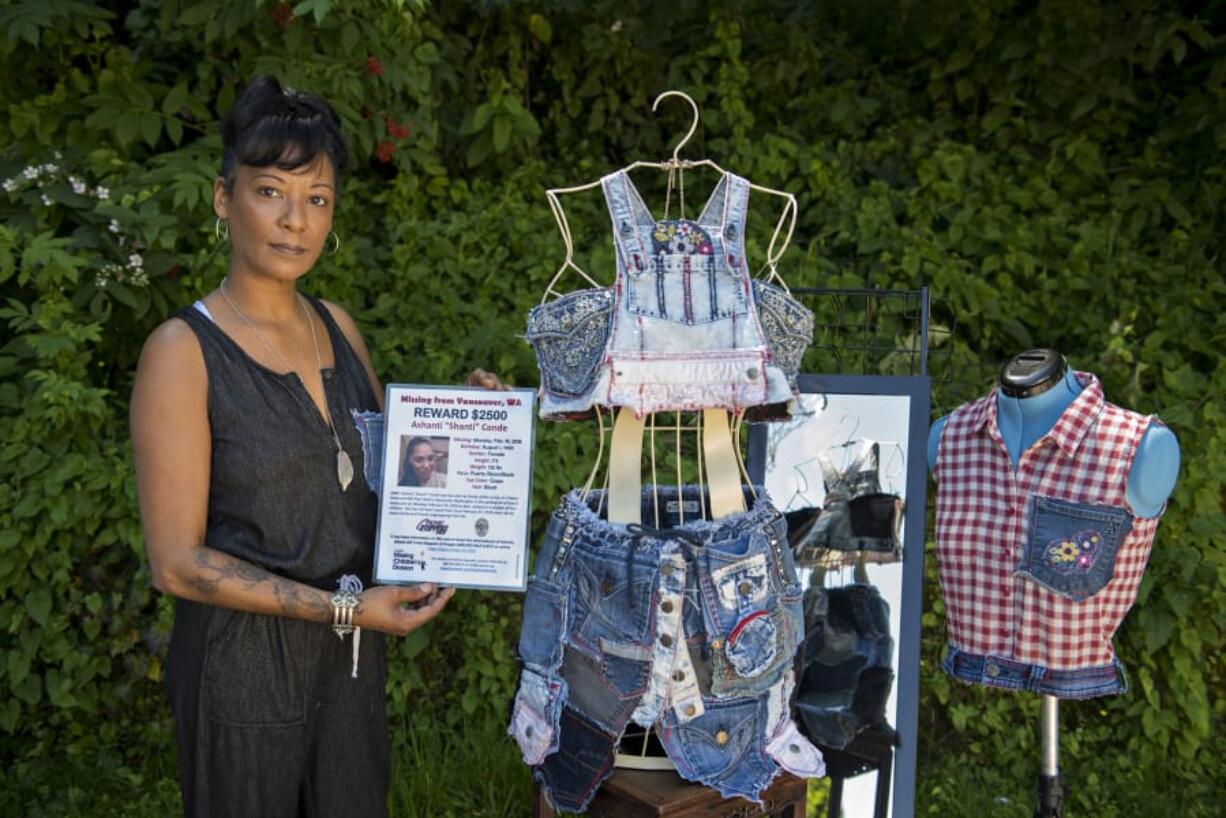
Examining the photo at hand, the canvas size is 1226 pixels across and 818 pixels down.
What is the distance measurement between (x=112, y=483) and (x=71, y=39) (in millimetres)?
2008

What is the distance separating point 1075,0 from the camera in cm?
534

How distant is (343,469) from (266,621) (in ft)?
1.11

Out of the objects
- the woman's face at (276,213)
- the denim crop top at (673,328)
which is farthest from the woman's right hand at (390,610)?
the woman's face at (276,213)

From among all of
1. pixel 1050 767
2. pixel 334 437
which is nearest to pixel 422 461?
pixel 334 437

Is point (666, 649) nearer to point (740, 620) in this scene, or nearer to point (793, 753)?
point (740, 620)

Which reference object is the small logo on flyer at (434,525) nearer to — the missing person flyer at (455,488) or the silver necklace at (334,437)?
the missing person flyer at (455,488)

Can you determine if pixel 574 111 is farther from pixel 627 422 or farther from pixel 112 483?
pixel 627 422

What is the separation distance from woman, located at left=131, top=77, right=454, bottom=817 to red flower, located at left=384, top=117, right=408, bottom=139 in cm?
240

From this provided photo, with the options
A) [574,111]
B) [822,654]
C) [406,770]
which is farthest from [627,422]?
[574,111]

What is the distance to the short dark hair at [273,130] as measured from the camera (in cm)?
219

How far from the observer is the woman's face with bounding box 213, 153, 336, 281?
221cm

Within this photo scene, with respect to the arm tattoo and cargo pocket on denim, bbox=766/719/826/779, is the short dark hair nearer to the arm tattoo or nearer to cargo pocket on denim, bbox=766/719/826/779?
the arm tattoo

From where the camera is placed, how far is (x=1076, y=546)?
8.79 feet

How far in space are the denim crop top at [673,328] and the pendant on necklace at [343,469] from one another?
0.41 metres
